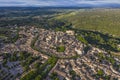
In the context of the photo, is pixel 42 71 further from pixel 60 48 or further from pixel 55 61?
pixel 60 48

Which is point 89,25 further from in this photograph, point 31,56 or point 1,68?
point 1,68

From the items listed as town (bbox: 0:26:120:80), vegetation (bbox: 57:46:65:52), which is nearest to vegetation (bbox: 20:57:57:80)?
town (bbox: 0:26:120:80)

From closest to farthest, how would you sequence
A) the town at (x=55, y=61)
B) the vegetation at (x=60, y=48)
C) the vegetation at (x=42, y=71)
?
the vegetation at (x=42, y=71), the town at (x=55, y=61), the vegetation at (x=60, y=48)

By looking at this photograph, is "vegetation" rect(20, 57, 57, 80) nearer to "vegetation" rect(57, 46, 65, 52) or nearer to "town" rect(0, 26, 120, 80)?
"town" rect(0, 26, 120, 80)

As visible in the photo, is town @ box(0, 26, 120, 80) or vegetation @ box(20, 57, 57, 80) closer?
vegetation @ box(20, 57, 57, 80)

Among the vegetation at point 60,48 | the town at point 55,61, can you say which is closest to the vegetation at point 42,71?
the town at point 55,61


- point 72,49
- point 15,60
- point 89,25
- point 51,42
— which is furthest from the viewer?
point 89,25

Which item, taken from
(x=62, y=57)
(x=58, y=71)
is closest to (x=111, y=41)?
(x=62, y=57)

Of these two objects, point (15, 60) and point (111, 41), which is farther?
point (111, 41)

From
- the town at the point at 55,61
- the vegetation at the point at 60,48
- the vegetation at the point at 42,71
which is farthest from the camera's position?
the vegetation at the point at 60,48

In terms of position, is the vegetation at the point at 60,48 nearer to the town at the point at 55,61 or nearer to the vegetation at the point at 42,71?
the town at the point at 55,61

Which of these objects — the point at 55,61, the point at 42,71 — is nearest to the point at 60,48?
the point at 55,61
